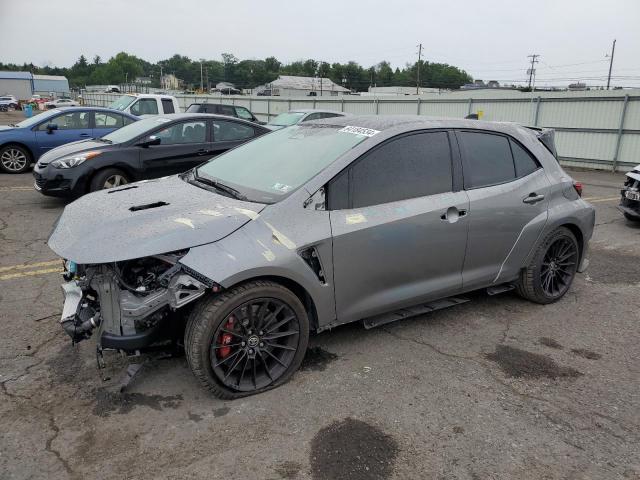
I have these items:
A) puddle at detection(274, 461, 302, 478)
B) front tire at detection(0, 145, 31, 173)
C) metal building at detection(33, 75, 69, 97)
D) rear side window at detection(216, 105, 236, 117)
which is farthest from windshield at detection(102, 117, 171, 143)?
metal building at detection(33, 75, 69, 97)

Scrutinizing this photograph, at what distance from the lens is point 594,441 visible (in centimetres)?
282

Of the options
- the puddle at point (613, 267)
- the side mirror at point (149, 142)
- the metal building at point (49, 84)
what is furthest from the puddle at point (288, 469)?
the metal building at point (49, 84)

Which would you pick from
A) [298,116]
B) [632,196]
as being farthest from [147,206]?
[298,116]

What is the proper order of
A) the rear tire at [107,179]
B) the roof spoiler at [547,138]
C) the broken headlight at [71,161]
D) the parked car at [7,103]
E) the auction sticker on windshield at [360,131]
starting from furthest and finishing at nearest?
the parked car at [7,103] < the rear tire at [107,179] < the broken headlight at [71,161] < the roof spoiler at [547,138] < the auction sticker on windshield at [360,131]

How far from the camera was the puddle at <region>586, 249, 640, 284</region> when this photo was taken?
5.58 meters

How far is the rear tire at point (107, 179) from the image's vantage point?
7.79 m

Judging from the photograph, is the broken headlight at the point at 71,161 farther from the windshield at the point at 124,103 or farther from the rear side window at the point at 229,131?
the windshield at the point at 124,103

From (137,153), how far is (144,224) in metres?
5.51

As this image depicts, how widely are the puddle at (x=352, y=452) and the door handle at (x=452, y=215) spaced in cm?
167

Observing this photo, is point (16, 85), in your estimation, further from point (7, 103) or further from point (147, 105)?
point (147, 105)

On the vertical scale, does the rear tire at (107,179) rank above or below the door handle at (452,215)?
below

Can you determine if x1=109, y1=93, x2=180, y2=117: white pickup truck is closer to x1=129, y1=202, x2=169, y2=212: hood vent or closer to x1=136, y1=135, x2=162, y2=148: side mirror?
x1=136, y1=135, x2=162, y2=148: side mirror

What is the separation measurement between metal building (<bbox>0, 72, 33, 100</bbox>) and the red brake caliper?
292 feet

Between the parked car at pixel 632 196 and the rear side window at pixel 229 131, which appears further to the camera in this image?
the rear side window at pixel 229 131
